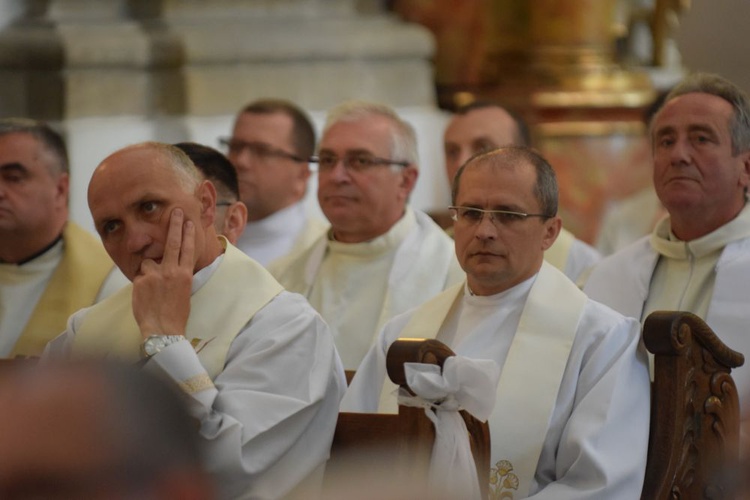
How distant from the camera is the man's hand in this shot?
156 inches

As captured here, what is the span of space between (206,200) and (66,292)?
193 centimetres

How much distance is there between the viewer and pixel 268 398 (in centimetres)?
382

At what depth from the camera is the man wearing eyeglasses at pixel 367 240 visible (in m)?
6.14

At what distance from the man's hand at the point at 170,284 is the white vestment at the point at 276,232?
3.30m

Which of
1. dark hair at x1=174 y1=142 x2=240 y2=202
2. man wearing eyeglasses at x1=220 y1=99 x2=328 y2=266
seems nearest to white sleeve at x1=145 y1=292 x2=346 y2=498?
dark hair at x1=174 y1=142 x2=240 y2=202

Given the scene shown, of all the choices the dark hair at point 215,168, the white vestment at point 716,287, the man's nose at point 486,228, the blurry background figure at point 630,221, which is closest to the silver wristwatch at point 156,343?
the man's nose at point 486,228

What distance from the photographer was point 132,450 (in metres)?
1.40

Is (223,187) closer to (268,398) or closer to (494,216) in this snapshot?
(494,216)

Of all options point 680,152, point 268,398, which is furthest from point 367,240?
point 268,398

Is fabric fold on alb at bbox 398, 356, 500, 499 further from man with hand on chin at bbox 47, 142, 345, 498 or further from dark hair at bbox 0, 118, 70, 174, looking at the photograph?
dark hair at bbox 0, 118, 70, 174

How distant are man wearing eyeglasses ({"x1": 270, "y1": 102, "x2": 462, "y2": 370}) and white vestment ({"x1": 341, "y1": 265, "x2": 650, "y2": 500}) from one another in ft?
4.79

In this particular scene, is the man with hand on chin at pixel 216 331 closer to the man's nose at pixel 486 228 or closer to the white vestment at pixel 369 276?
the man's nose at pixel 486 228

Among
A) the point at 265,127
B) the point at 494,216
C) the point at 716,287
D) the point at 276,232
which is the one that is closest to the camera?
the point at 494,216

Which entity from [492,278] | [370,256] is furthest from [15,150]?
[492,278]
